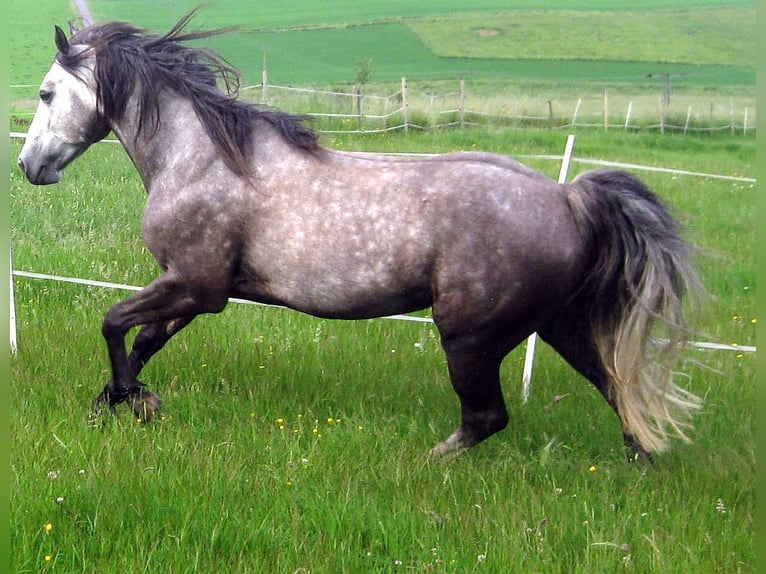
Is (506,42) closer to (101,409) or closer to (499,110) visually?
(499,110)

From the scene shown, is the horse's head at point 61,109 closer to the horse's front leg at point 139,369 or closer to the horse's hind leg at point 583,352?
the horse's front leg at point 139,369

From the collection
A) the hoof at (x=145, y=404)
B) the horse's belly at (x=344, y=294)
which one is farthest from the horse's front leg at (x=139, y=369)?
the horse's belly at (x=344, y=294)

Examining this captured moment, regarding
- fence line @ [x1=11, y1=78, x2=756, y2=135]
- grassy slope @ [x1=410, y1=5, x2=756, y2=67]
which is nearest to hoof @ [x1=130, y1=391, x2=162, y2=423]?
fence line @ [x1=11, y1=78, x2=756, y2=135]

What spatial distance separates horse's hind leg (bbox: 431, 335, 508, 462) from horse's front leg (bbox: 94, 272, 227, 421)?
119 cm

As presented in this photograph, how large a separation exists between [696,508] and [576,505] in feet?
1.66

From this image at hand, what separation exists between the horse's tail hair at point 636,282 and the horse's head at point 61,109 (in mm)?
2395

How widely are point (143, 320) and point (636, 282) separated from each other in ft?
7.89

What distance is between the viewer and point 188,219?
4.17 m

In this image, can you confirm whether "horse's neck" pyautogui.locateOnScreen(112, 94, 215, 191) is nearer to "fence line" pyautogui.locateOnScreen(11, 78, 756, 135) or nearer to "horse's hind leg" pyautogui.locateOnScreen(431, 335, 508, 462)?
"horse's hind leg" pyautogui.locateOnScreen(431, 335, 508, 462)

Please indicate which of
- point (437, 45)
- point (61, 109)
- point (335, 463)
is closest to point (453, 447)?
point (335, 463)

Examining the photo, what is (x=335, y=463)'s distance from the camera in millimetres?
4105

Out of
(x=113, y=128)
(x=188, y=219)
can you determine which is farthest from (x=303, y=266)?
(x=113, y=128)

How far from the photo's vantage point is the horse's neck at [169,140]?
4.24 meters

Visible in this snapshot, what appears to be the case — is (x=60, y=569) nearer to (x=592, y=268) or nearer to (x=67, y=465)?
(x=67, y=465)
